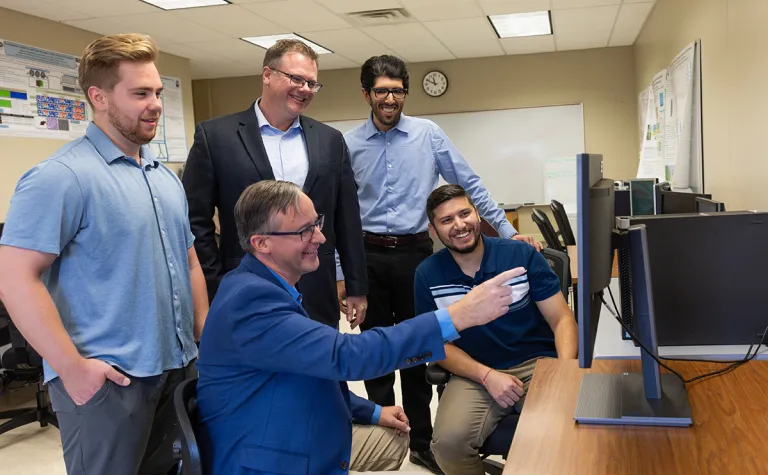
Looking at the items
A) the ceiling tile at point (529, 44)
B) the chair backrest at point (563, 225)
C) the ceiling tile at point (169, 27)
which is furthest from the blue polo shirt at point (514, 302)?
the ceiling tile at point (529, 44)

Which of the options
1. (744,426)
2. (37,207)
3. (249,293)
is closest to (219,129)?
(37,207)

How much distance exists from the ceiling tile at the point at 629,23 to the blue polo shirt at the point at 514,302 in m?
4.31

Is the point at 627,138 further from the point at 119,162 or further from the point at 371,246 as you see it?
the point at 119,162

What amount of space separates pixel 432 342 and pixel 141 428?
30.1 inches

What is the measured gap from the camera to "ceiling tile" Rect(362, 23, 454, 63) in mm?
6262

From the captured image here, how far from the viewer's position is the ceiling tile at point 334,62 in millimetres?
7579

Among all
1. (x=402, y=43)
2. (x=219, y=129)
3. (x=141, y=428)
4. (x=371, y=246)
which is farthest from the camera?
(x=402, y=43)

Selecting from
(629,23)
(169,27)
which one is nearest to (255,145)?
(169,27)

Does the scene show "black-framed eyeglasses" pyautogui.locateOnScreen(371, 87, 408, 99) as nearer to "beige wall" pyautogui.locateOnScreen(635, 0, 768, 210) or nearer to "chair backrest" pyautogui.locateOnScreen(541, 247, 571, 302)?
"chair backrest" pyautogui.locateOnScreen(541, 247, 571, 302)

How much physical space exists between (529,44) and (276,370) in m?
6.70

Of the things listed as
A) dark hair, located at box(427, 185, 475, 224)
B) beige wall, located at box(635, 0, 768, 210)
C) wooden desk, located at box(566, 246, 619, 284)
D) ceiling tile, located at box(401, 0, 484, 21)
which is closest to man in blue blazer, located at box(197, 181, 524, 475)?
wooden desk, located at box(566, 246, 619, 284)

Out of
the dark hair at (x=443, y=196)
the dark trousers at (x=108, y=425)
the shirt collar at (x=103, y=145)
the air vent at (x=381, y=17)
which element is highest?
the air vent at (x=381, y=17)

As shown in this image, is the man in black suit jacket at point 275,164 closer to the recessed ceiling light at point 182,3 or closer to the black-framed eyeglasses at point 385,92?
the black-framed eyeglasses at point 385,92

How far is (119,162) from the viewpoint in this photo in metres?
1.66
